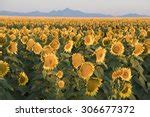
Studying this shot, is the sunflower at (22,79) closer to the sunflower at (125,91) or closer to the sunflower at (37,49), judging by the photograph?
the sunflower at (37,49)

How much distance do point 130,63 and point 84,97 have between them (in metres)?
1.99

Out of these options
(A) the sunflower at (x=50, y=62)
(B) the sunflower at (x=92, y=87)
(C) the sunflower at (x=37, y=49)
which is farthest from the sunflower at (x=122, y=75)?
(C) the sunflower at (x=37, y=49)

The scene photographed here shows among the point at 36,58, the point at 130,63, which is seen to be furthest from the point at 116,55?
the point at 36,58

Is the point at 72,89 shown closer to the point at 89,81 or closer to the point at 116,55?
the point at 89,81

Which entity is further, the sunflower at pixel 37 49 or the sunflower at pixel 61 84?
the sunflower at pixel 37 49

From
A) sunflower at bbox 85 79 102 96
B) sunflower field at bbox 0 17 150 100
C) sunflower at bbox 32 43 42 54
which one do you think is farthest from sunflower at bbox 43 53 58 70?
sunflower at bbox 32 43 42 54

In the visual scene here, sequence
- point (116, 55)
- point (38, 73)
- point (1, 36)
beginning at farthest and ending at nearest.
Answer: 1. point (1, 36)
2. point (116, 55)
3. point (38, 73)

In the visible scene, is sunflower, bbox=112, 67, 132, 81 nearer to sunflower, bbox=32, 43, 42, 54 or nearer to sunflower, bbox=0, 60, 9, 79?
sunflower, bbox=0, 60, 9, 79

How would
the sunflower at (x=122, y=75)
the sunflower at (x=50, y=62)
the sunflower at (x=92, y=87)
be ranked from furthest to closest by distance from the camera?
the sunflower at (x=50, y=62) < the sunflower at (x=122, y=75) < the sunflower at (x=92, y=87)

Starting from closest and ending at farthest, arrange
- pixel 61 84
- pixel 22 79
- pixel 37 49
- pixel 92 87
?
pixel 92 87
pixel 61 84
pixel 22 79
pixel 37 49

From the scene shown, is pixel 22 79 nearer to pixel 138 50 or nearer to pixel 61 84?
pixel 61 84

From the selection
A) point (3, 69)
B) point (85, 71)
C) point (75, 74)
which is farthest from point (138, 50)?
point (3, 69)

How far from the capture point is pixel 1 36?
712cm

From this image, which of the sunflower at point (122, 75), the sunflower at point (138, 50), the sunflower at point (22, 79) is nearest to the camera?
the sunflower at point (122, 75)
